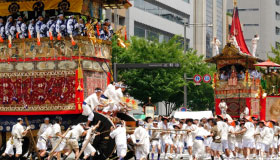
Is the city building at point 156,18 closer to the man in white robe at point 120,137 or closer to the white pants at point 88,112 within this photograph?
the white pants at point 88,112

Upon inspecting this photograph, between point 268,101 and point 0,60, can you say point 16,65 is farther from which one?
point 268,101

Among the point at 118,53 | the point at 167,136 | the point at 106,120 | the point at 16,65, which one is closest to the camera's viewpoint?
the point at 106,120

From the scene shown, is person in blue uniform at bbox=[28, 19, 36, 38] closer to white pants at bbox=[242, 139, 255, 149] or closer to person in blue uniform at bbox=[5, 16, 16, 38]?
person in blue uniform at bbox=[5, 16, 16, 38]

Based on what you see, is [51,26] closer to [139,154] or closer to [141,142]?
[141,142]

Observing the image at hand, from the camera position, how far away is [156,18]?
65.8 meters

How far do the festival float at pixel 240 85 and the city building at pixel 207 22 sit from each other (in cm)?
3630

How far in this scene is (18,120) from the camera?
21.4m

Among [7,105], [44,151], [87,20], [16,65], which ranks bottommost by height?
[44,151]

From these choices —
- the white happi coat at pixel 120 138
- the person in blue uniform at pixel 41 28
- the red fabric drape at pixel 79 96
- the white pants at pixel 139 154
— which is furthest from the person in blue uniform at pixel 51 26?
the white pants at pixel 139 154

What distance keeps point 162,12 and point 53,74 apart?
4745cm

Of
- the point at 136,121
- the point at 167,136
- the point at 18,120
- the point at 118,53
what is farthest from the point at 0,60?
the point at 118,53

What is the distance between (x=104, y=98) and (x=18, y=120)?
9.93ft

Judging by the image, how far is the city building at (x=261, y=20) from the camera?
314 ft

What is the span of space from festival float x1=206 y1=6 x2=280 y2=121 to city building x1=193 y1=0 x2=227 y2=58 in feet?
119
